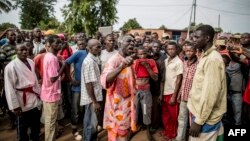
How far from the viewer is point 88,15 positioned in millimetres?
21125

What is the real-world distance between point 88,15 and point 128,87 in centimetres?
1884

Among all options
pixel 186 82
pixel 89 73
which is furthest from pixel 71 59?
pixel 186 82

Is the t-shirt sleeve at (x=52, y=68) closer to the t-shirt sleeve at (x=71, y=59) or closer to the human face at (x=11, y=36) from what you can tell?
the t-shirt sleeve at (x=71, y=59)

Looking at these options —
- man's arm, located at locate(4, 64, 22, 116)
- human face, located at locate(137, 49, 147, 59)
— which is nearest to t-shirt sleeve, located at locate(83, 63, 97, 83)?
man's arm, located at locate(4, 64, 22, 116)

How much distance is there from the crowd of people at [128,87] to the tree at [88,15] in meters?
14.9

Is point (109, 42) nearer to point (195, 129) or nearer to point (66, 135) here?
point (66, 135)

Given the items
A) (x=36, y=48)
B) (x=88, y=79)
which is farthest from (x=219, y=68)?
(x=36, y=48)

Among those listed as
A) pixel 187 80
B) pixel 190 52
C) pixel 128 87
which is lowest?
pixel 187 80

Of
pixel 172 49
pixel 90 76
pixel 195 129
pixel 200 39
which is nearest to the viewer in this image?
pixel 195 129

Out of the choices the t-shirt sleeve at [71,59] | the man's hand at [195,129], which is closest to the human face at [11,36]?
the t-shirt sleeve at [71,59]

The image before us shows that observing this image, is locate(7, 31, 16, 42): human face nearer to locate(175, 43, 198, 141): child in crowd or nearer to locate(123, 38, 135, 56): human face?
locate(123, 38, 135, 56): human face

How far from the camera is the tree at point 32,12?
47791 millimetres

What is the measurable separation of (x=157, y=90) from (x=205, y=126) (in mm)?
2911

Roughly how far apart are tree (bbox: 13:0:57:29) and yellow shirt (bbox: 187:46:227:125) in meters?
48.1
